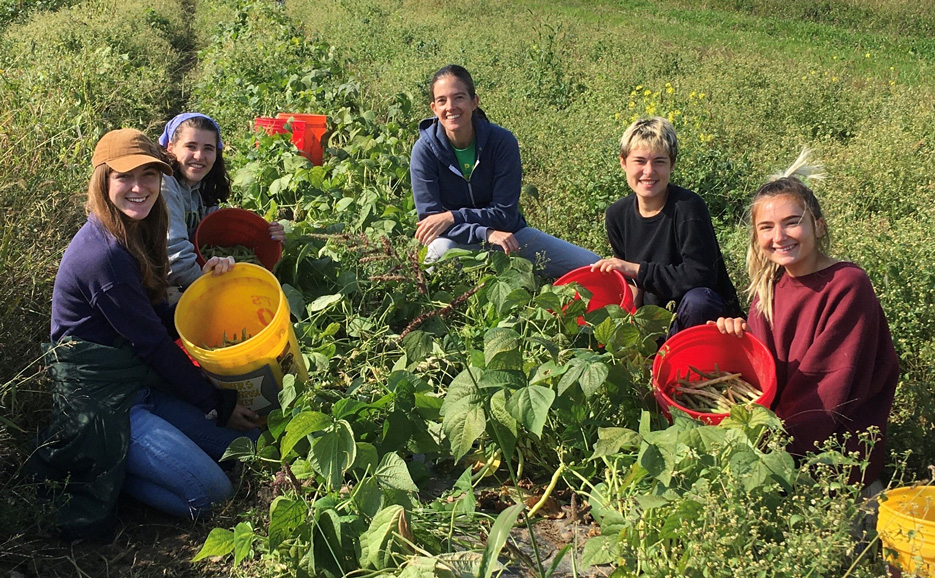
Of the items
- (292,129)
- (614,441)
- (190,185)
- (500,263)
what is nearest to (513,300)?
(500,263)

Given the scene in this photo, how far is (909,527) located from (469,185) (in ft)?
8.30

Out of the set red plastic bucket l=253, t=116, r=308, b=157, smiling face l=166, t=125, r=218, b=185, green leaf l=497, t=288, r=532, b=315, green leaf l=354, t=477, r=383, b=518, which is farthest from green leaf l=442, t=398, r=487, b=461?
red plastic bucket l=253, t=116, r=308, b=157

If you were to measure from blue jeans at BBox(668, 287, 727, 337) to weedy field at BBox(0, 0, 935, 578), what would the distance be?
33 cm

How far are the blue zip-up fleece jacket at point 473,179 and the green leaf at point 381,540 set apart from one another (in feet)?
6.49

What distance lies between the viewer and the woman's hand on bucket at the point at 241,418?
2.82 metres

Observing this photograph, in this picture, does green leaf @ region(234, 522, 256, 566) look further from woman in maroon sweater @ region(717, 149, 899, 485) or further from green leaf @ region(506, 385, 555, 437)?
woman in maroon sweater @ region(717, 149, 899, 485)

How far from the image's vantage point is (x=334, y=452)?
2.09m

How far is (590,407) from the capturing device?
8.18ft

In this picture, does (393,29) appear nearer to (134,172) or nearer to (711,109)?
(711,109)

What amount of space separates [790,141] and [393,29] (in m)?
6.84

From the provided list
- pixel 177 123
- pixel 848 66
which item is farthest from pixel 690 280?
pixel 848 66

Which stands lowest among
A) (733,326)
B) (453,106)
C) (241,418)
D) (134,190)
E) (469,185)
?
(241,418)

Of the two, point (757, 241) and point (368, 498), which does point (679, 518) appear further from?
point (757, 241)

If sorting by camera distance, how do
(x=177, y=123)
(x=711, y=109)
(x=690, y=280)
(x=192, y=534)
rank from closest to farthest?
1. (x=192, y=534)
2. (x=690, y=280)
3. (x=177, y=123)
4. (x=711, y=109)
